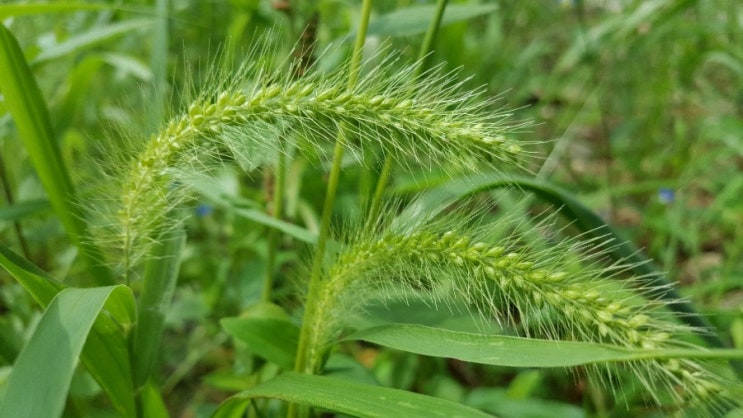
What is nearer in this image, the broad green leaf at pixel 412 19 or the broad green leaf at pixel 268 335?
the broad green leaf at pixel 268 335

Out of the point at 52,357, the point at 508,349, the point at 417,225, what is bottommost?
the point at 52,357

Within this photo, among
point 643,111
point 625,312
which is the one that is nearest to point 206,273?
point 625,312

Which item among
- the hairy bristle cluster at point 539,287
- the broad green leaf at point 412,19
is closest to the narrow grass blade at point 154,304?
the hairy bristle cluster at point 539,287

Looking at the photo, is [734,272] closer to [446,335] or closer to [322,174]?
[322,174]

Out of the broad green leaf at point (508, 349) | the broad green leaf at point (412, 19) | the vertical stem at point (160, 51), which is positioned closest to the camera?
the broad green leaf at point (508, 349)

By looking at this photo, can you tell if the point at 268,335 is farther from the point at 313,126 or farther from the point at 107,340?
the point at 313,126

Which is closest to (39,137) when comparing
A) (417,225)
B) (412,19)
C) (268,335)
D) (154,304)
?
(154,304)

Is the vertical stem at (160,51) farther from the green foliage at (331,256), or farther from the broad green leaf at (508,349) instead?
the broad green leaf at (508,349)
